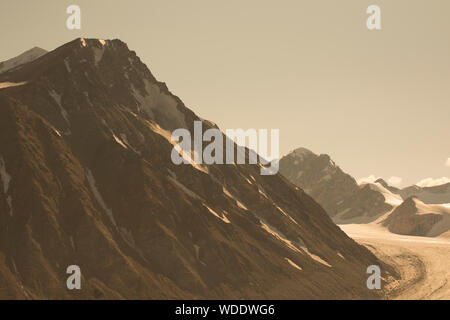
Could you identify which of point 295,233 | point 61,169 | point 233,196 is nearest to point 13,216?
point 61,169

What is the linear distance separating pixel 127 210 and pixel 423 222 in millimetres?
144998

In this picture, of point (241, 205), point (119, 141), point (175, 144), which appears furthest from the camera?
point (175, 144)

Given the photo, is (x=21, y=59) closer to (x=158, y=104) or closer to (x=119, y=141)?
(x=158, y=104)

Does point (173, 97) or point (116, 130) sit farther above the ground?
point (173, 97)

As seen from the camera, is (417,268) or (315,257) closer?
(315,257)

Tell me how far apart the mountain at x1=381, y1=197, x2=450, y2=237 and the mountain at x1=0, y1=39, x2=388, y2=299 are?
3814 inches

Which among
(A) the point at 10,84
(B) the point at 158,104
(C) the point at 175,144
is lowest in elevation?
(C) the point at 175,144

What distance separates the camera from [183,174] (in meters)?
81.0

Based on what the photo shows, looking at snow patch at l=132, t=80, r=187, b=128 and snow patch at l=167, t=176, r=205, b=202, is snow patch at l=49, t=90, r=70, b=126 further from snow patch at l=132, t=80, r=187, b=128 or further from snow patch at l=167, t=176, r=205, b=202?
snow patch at l=167, t=176, r=205, b=202

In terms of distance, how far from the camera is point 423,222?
185 meters

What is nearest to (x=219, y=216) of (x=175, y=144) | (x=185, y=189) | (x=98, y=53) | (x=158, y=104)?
(x=185, y=189)

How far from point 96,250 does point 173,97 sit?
4904cm

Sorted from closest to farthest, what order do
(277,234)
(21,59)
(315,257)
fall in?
(315,257) < (277,234) < (21,59)
